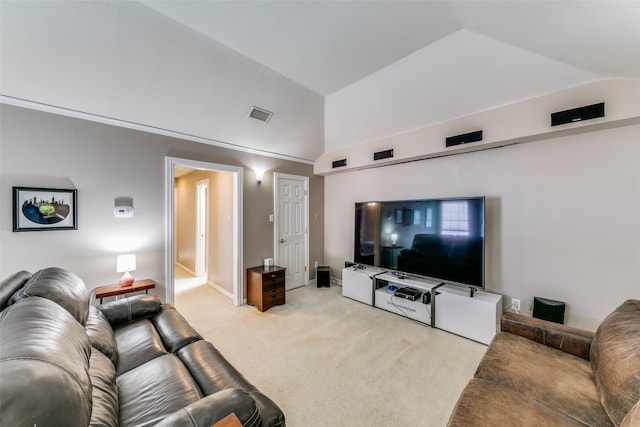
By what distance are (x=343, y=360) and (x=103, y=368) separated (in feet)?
6.17

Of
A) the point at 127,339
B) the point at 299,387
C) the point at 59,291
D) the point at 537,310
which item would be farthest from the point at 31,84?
the point at 537,310

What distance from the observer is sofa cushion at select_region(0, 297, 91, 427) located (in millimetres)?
583

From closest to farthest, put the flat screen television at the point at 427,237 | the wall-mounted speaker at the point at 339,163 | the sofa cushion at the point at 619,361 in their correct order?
the sofa cushion at the point at 619,361
the flat screen television at the point at 427,237
the wall-mounted speaker at the point at 339,163

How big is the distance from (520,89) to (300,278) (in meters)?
4.17

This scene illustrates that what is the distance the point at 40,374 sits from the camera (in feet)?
→ 2.19

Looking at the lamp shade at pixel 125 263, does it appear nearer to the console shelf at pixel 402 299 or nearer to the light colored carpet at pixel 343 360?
the light colored carpet at pixel 343 360

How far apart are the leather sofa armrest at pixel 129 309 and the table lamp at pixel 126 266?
0.58 meters

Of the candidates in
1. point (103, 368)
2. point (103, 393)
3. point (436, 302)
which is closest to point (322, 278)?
point (436, 302)

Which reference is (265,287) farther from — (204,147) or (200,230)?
(200,230)

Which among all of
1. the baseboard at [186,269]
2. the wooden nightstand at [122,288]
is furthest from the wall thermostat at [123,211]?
the baseboard at [186,269]

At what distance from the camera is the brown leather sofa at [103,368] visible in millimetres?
646

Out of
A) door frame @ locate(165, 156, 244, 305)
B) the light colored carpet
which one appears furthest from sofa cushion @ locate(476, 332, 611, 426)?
door frame @ locate(165, 156, 244, 305)

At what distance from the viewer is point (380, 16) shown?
2035 mm

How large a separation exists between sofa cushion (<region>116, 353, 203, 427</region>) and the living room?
6.08 feet
